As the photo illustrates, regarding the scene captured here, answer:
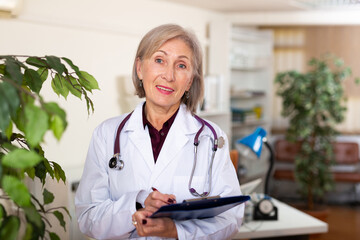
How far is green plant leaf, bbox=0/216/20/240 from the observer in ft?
3.12

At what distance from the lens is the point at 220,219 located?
1.73 meters

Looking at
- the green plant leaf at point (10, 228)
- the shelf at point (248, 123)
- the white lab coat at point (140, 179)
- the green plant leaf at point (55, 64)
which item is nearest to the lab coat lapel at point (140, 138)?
the white lab coat at point (140, 179)

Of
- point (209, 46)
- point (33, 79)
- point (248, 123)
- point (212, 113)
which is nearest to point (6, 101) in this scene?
point (33, 79)

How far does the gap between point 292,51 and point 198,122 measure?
585 centimetres

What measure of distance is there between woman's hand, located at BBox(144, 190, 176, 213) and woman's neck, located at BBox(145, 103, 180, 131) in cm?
39

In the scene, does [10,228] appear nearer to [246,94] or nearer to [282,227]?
[282,227]

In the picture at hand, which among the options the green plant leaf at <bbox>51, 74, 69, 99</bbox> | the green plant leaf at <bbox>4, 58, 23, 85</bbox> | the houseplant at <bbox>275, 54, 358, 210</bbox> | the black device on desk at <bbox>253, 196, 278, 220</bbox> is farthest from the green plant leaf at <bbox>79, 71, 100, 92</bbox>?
the houseplant at <bbox>275, 54, 358, 210</bbox>

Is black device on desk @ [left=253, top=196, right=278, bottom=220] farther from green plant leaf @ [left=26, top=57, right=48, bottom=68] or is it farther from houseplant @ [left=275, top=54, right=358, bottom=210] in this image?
houseplant @ [left=275, top=54, right=358, bottom=210]

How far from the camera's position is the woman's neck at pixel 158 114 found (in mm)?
1862

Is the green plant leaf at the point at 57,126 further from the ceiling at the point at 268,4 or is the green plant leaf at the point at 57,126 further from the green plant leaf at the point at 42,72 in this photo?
the ceiling at the point at 268,4

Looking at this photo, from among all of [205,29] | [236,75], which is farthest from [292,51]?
[205,29]

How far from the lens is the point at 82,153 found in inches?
183

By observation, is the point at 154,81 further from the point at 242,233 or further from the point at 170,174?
the point at 242,233

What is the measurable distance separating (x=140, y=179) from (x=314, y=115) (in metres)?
4.75
